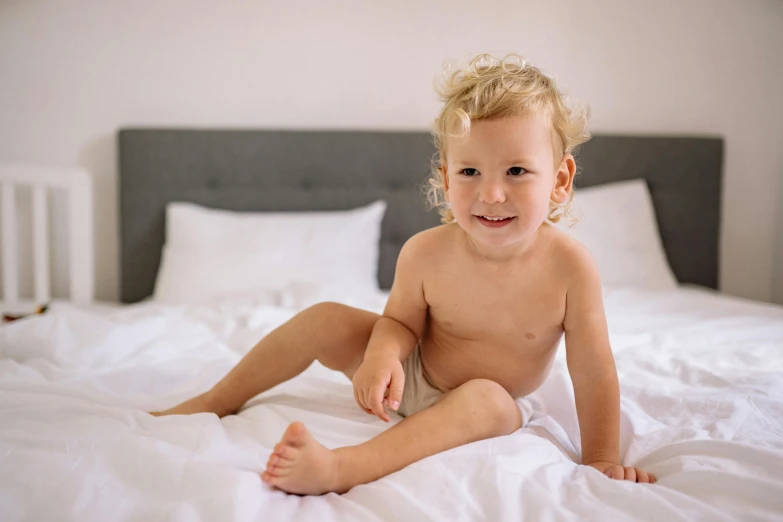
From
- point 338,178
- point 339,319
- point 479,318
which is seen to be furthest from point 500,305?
point 338,178

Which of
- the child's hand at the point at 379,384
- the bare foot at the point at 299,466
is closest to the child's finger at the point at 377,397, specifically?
the child's hand at the point at 379,384

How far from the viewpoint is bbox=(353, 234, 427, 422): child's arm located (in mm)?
883

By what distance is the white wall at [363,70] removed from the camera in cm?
240

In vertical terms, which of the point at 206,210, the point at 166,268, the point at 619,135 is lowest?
the point at 166,268

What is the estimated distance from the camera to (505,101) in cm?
94

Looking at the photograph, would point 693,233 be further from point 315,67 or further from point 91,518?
point 91,518

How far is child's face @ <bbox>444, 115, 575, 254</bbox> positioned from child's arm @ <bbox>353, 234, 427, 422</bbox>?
15cm

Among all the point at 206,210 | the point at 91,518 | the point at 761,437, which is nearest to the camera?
the point at 91,518

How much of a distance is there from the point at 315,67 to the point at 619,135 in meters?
1.19

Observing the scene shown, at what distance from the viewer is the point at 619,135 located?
2609 mm

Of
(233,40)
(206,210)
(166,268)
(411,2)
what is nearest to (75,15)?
(233,40)

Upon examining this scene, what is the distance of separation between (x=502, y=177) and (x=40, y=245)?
1.85 metres

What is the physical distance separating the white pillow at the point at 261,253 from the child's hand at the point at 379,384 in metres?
1.13

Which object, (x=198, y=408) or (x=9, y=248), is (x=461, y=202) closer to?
(x=198, y=408)
